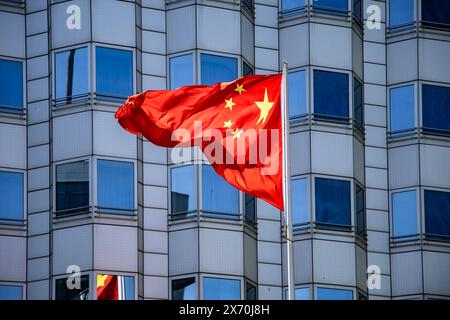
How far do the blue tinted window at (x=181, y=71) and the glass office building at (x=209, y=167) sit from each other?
53mm

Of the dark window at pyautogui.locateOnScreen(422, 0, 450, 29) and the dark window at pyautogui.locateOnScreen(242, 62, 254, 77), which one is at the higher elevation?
the dark window at pyautogui.locateOnScreen(422, 0, 450, 29)

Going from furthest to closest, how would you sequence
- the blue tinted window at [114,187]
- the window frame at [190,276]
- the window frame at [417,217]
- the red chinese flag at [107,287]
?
1. the window frame at [417,217]
2. the blue tinted window at [114,187]
3. the window frame at [190,276]
4. the red chinese flag at [107,287]

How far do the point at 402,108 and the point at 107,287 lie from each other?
11.2 metres

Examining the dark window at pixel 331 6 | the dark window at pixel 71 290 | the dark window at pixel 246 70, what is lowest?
the dark window at pixel 71 290

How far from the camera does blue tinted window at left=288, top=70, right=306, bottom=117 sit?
45.5 metres

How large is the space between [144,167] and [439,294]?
9507 mm

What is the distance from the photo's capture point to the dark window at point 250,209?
4422 cm

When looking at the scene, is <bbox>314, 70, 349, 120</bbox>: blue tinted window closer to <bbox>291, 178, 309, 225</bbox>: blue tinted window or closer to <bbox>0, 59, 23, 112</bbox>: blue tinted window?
<bbox>291, 178, 309, 225</bbox>: blue tinted window

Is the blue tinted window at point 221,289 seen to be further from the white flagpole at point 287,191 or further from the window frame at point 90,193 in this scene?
the white flagpole at point 287,191

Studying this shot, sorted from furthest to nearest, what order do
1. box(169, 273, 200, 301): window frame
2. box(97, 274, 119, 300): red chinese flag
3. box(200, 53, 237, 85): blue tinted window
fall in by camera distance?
box(200, 53, 237, 85): blue tinted window, box(169, 273, 200, 301): window frame, box(97, 274, 119, 300): red chinese flag

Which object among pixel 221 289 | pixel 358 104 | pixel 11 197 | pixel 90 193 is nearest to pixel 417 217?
pixel 358 104

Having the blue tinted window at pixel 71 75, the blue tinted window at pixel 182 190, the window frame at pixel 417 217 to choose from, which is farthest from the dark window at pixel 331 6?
the blue tinted window at pixel 71 75

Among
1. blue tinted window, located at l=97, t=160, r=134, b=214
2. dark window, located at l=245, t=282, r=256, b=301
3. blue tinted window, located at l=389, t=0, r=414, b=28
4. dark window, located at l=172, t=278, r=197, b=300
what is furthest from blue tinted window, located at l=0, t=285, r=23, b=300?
blue tinted window, located at l=389, t=0, r=414, b=28

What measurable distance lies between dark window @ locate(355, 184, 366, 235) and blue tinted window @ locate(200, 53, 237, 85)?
508 centimetres
